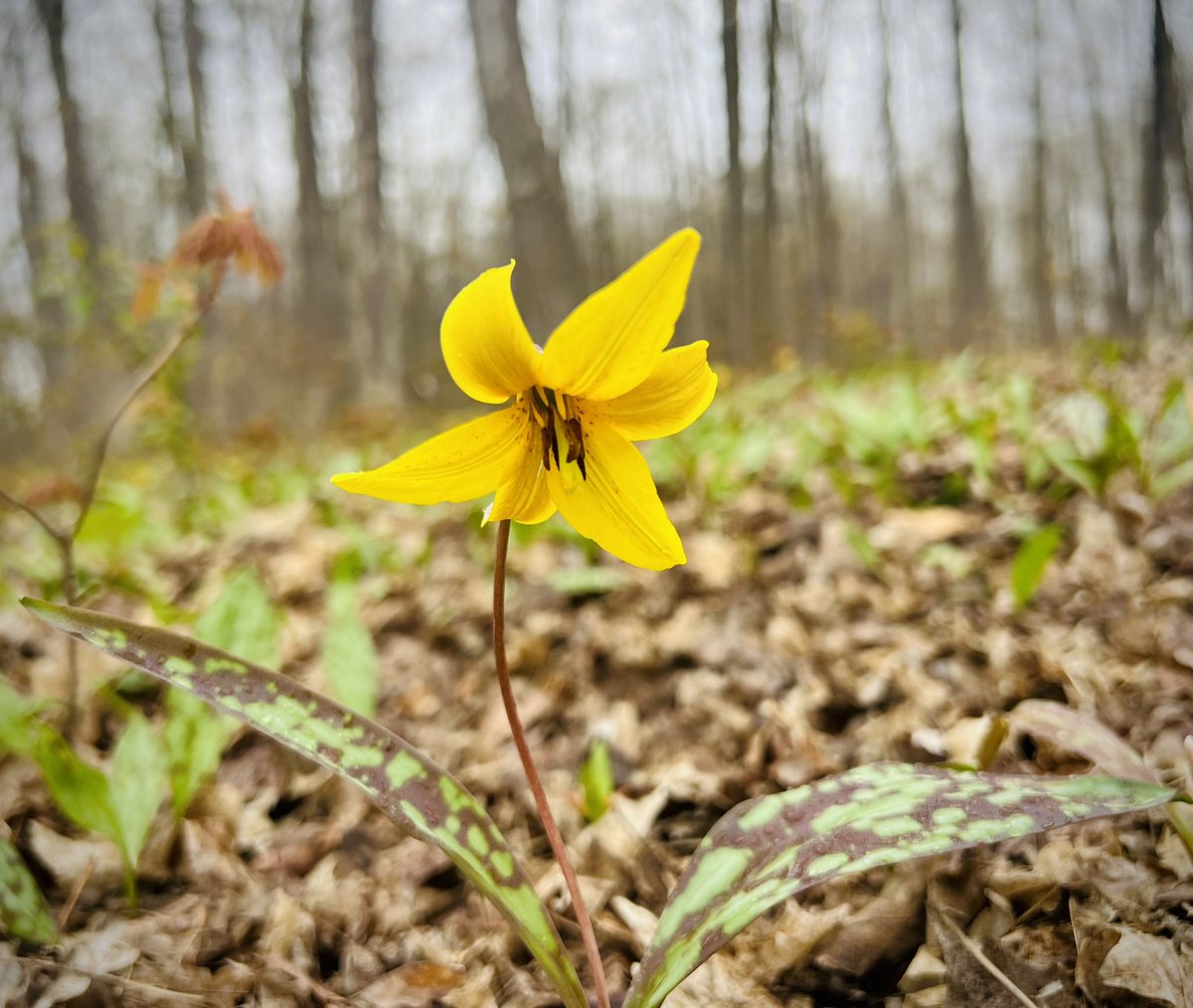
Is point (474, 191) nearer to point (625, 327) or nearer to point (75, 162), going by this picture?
point (75, 162)

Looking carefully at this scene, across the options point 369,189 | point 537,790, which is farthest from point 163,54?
point 537,790

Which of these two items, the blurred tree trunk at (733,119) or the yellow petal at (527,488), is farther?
the blurred tree trunk at (733,119)

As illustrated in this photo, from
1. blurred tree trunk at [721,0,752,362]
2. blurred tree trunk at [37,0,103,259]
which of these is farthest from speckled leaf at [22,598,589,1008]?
blurred tree trunk at [37,0,103,259]

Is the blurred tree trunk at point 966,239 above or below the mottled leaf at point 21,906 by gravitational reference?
above

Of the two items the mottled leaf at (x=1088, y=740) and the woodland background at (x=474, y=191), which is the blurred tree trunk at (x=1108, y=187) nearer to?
the woodland background at (x=474, y=191)

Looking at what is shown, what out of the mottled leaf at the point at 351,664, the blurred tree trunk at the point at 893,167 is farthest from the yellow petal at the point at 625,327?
the blurred tree trunk at the point at 893,167

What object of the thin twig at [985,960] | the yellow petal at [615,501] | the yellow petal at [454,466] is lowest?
the thin twig at [985,960]

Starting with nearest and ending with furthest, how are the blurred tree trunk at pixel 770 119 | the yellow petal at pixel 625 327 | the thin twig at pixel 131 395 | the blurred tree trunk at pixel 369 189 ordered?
the yellow petal at pixel 625 327
the thin twig at pixel 131 395
the blurred tree trunk at pixel 369 189
the blurred tree trunk at pixel 770 119
